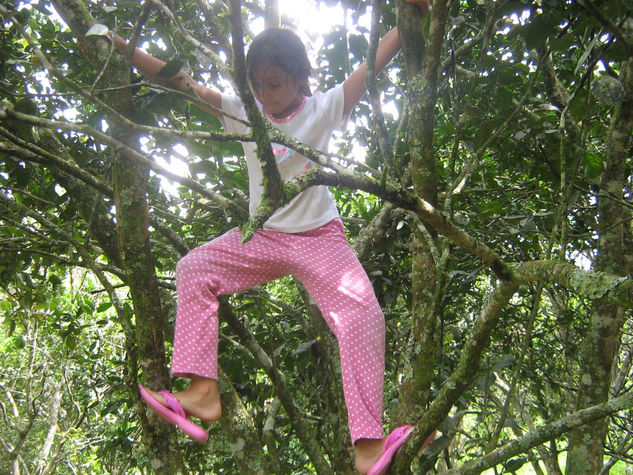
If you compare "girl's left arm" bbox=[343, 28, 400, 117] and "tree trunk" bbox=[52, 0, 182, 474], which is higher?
"girl's left arm" bbox=[343, 28, 400, 117]

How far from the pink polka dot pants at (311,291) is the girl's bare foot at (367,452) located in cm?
2

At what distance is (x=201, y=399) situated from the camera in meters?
1.49

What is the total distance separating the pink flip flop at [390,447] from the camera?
3.78ft

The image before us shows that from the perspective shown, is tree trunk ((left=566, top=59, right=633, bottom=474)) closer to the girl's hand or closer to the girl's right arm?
the girl's hand

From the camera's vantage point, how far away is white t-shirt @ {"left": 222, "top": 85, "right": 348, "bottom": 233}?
1.80 metres

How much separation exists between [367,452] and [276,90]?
1.19 meters

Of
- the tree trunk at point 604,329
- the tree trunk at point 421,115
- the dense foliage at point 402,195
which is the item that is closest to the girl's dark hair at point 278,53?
the dense foliage at point 402,195

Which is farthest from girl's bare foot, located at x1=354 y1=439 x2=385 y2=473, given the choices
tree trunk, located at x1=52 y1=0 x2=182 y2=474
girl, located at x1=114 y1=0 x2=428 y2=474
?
tree trunk, located at x1=52 y1=0 x2=182 y2=474

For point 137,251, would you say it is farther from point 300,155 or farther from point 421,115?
point 421,115

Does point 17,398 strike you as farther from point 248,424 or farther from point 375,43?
point 375,43

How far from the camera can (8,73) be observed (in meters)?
2.24

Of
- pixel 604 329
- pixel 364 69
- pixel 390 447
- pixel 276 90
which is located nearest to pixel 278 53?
pixel 276 90

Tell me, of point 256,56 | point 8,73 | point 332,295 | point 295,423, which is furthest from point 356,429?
point 8,73

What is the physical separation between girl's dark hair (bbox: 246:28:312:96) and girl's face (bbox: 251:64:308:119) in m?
0.02
